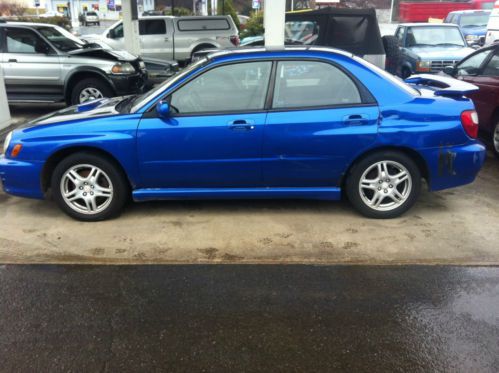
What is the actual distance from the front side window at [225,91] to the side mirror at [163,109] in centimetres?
11

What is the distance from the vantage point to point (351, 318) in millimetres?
3150

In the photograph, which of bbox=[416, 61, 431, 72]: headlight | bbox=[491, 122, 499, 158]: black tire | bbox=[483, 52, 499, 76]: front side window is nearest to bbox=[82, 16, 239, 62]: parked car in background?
bbox=[416, 61, 431, 72]: headlight

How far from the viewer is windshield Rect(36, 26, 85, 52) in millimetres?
9445

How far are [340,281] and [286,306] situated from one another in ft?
1.78

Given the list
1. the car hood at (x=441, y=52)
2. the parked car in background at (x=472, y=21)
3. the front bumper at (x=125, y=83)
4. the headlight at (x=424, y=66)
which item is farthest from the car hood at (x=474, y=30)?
the front bumper at (x=125, y=83)

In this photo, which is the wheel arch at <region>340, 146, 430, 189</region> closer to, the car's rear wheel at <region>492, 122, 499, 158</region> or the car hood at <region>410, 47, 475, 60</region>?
the car's rear wheel at <region>492, 122, 499, 158</region>

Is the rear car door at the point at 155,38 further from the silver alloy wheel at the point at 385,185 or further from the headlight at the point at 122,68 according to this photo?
the silver alloy wheel at the point at 385,185

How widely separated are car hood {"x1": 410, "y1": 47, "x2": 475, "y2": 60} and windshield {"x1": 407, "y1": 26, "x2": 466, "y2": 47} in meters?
0.49

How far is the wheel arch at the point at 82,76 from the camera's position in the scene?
8.99 metres

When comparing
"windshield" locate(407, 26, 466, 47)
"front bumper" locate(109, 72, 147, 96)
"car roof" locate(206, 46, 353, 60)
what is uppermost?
"car roof" locate(206, 46, 353, 60)

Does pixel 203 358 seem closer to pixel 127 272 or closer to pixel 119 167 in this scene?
pixel 127 272

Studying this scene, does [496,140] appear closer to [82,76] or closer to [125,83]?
[125,83]

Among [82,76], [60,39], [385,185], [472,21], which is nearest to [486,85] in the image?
[385,185]

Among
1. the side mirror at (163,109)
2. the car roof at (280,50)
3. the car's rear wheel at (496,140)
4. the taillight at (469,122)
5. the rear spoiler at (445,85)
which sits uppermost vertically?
the car roof at (280,50)
